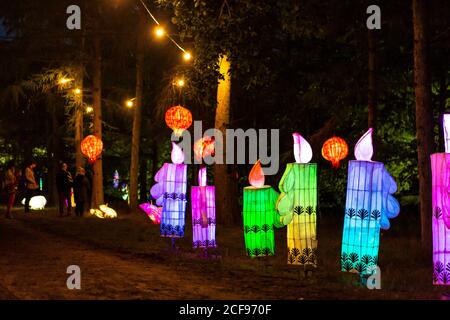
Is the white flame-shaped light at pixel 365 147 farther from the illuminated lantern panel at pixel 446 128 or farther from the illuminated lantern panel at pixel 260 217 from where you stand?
the illuminated lantern panel at pixel 260 217

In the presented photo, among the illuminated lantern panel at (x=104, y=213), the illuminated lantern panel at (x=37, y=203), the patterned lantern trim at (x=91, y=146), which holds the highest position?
the patterned lantern trim at (x=91, y=146)

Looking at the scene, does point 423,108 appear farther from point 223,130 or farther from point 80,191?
point 80,191

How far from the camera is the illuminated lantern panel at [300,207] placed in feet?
38.1

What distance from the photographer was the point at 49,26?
99.6ft

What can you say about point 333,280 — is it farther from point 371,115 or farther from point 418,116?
point 371,115

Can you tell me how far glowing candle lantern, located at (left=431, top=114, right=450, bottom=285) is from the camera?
9836mm

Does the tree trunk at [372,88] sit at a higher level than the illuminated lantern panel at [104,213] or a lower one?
higher

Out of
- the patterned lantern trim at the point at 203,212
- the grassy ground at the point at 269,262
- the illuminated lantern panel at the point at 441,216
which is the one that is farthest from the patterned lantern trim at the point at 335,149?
the illuminated lantern panel at the point at 441,216

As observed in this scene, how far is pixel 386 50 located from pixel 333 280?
51.7ft

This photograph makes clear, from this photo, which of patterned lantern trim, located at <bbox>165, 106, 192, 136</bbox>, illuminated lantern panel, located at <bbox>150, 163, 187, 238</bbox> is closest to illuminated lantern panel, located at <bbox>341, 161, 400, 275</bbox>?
illuminated lantern panel, located at <bbox>150, 163, 187, 238</bbox>

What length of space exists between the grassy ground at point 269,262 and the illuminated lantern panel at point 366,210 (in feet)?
1.26

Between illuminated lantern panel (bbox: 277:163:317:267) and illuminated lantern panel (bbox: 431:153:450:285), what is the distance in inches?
89.4

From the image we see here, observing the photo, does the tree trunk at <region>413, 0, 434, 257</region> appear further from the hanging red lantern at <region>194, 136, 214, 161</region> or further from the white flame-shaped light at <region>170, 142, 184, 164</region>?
the hanging red lantern at <region>194, 136, 214, 161</region>
